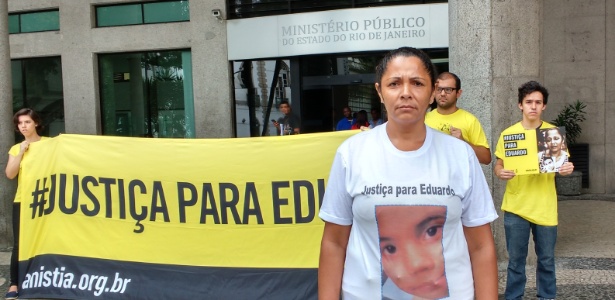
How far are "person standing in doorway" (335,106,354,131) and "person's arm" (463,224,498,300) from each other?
39.1ft

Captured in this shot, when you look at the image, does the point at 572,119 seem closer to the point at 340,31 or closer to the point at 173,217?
the point at 340,31

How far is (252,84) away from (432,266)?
13.7 meters

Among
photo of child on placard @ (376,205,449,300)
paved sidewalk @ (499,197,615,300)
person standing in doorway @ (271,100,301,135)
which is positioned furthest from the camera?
person standing in doorway @ (271,100,301,135)

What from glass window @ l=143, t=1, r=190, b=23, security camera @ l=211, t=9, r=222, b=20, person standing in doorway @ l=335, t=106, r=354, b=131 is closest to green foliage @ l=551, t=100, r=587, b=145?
person standing in doorway @ l=335, t=106, r=354, b=131

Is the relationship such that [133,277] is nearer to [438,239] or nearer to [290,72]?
[438,239]

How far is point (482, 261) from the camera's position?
7.85 ft

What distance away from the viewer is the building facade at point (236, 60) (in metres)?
13.3

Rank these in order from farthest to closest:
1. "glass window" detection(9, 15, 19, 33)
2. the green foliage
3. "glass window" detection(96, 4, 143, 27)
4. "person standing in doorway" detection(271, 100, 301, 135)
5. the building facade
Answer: "glass window" detection(9, 15, 19, 33) → "glass window" detection(96, 4, 143, 27) → "person standing in doorway" detection(271, 100, 301, 135) → the building facade → the green foliage

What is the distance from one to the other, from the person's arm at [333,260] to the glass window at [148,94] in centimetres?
1379

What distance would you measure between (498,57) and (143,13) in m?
11.1

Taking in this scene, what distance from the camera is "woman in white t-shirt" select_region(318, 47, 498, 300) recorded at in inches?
89.5

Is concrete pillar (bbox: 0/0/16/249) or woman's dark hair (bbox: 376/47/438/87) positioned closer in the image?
woman's dark hair (bbox: 376/47/438/87)

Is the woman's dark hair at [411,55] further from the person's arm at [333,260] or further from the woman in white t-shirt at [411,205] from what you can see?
the person's arm at [333,260]

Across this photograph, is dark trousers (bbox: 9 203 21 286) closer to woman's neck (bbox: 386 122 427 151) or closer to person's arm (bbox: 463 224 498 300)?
woman's neck (bbox: 386 122 427 151)
